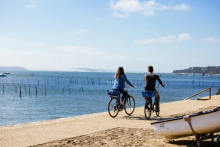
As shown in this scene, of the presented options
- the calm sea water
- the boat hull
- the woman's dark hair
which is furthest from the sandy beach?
the calm sea water

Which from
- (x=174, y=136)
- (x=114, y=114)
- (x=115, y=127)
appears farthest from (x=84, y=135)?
(x=114, y=114)

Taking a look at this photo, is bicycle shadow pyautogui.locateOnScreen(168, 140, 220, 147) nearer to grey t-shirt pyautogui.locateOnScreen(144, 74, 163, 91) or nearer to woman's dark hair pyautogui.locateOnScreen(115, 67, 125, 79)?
grey t-shirt pyautogui.locateOnScreen(144, 74, 163, 91)

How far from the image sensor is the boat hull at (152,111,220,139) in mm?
4516

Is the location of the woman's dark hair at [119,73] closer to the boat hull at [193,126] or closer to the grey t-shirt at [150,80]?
the grey t-shirt at [150,80]

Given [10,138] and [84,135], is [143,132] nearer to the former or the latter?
[84,135]

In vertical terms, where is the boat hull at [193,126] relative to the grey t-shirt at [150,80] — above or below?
below

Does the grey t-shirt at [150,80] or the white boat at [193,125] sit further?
the grey t-shirt at [150,80]

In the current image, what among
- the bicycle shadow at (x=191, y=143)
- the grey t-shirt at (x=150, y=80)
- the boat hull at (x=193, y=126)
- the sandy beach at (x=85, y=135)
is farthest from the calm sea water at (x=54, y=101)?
the boat hull at (x=193, y=126)

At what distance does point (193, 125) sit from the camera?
15.5ft

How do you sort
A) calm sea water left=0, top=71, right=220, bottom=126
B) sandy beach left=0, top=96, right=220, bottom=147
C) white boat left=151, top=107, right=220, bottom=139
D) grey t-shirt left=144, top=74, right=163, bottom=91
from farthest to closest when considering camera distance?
1. calm sea water left=0, top=71, right=220, bottom=126
2. grey t-shirt left=144, top=74, right=163, bottom=91
3. sandy beach left=0, top=96, right=220, bottom=147
4. white boat left=151, top=107, right=220, bottom=139

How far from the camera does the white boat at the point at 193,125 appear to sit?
4508 mm

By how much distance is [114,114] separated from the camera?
9.20 m

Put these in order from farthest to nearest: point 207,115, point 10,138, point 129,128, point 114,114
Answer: point 114,114, point 129,128, point 10,138, point 207,115

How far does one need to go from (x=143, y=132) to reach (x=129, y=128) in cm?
65
